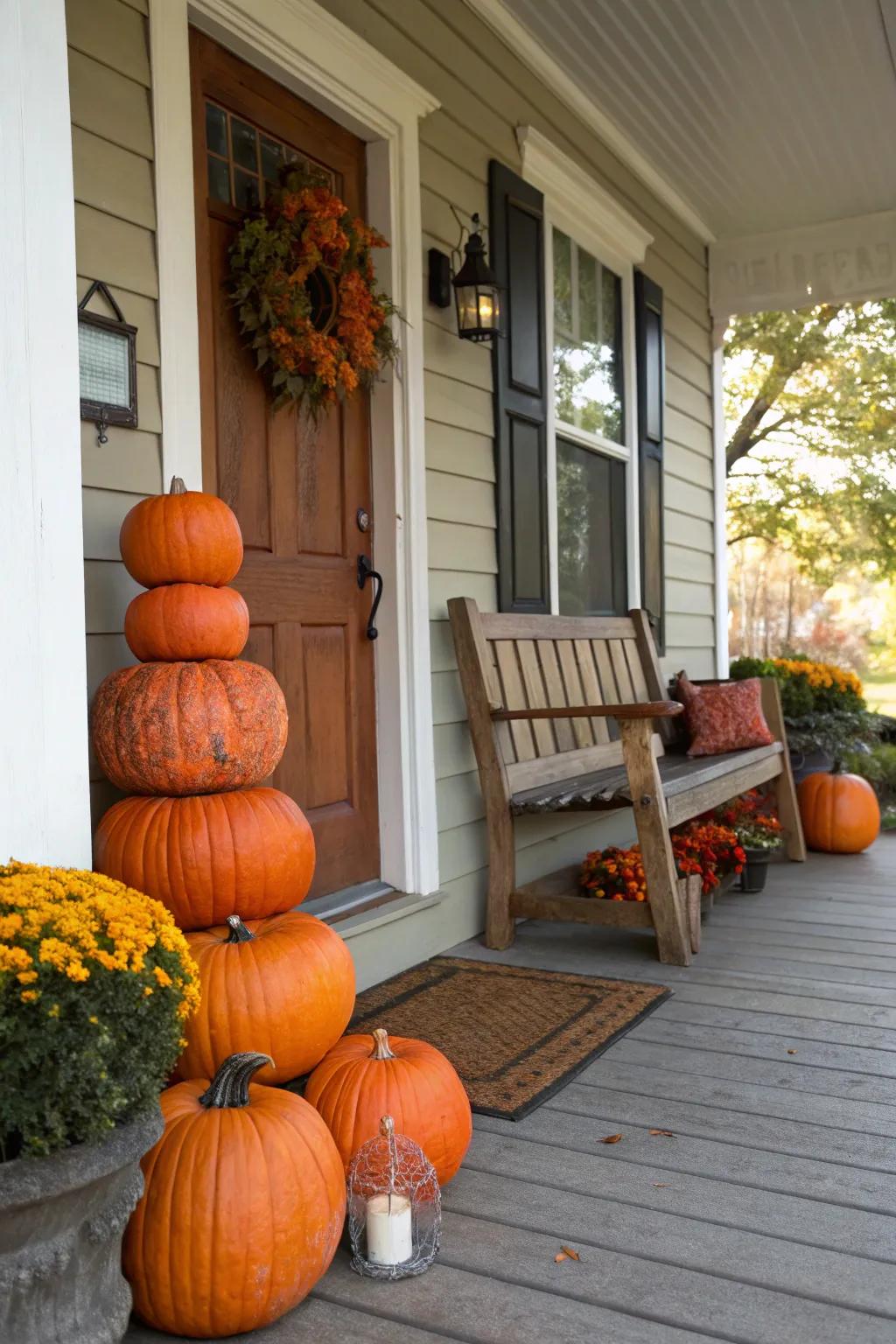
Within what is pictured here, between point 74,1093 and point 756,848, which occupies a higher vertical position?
point 74,1093

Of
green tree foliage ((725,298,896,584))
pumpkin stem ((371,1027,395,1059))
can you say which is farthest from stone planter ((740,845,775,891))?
green tree foliage ((725,298,896,584))

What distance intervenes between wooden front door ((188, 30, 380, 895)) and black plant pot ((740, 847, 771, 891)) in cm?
159

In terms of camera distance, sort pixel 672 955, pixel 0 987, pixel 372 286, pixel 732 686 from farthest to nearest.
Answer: pixel 732 686 → pixel 672 955 → pixel 372 286 → pixel 0 987

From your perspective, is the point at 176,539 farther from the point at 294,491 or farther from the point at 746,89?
the point at 746,89

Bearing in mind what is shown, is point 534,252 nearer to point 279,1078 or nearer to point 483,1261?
point 279,1078

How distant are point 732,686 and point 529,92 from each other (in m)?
2.45

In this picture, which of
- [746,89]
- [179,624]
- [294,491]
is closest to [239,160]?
[294,491]

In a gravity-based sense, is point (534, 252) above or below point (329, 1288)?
above

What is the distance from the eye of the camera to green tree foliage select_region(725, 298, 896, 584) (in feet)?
39.8

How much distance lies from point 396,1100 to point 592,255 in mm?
4100

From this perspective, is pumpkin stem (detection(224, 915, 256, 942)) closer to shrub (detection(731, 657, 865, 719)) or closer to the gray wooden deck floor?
the gray wooden deck floor

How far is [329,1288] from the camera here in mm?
1755

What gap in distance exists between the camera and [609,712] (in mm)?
3367

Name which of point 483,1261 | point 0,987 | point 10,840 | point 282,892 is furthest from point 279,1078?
point 0,987
